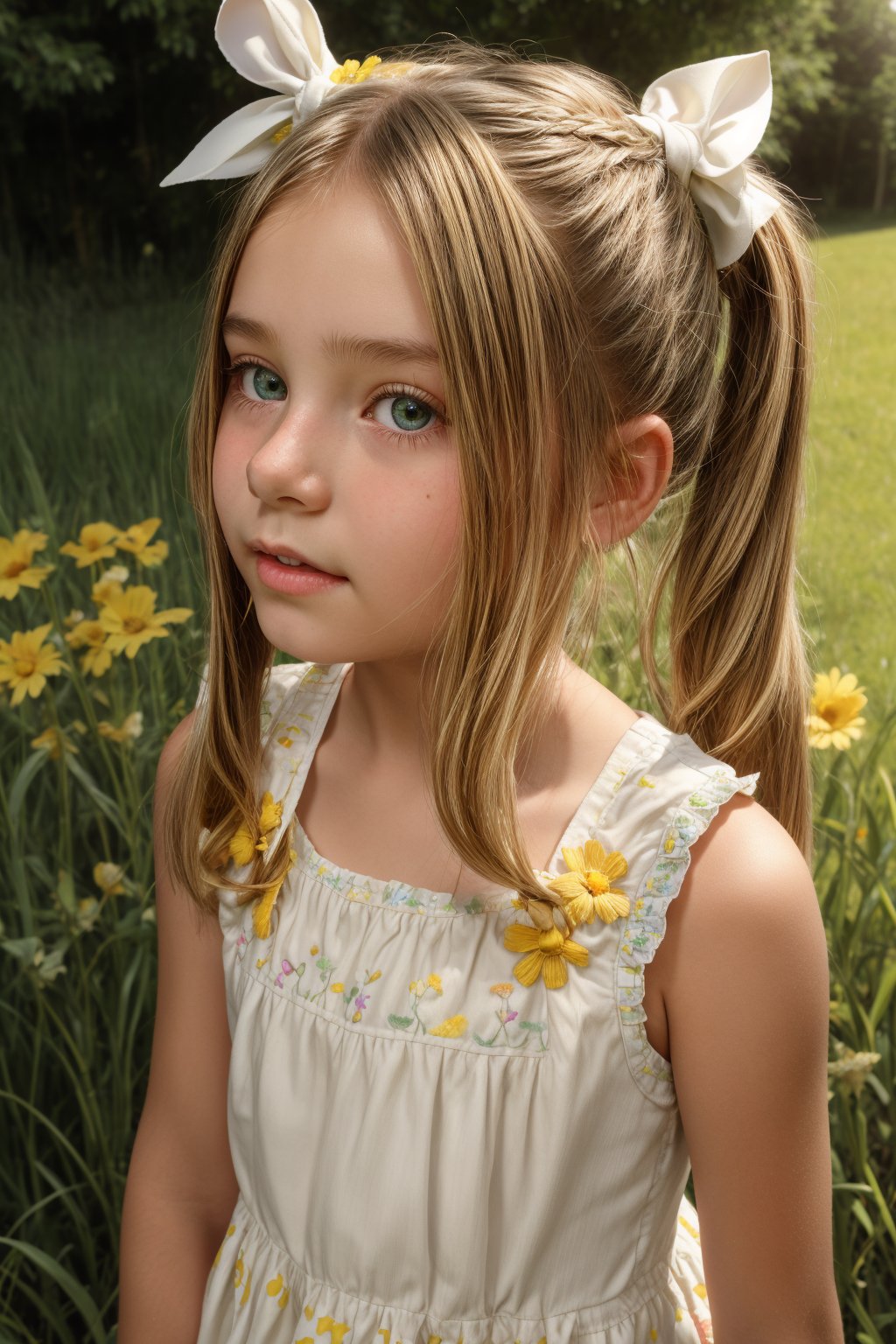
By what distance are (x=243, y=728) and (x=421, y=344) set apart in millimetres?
392

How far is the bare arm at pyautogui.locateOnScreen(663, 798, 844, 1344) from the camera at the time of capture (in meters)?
0.81

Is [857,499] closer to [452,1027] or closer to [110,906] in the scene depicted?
[110,906]

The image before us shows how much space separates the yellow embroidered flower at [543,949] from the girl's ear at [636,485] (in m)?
0.26

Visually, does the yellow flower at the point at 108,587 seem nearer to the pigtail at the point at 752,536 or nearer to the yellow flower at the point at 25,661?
the yellow flower at the point at 25,661

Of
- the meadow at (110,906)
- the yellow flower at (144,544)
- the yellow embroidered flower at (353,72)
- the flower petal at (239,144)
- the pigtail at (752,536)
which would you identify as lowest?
the meadow at (110,906)

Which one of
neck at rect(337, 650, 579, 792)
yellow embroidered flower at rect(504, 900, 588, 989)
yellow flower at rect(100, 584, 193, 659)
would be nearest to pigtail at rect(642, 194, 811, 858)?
neck at rect(337, 650, 579, 792)

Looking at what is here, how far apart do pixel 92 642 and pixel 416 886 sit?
0.59 m

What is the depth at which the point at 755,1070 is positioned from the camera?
81 cm

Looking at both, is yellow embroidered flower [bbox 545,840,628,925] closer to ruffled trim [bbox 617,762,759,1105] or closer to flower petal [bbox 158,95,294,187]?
ruffled trim [bbox 617,762,759,1105]

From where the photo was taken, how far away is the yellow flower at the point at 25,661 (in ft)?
4.26

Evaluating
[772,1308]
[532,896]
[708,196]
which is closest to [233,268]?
[708,196]

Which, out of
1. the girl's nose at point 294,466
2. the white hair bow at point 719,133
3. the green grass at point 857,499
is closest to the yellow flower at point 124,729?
the girl's nose at point 294,466

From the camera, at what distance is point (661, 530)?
3.63 ft

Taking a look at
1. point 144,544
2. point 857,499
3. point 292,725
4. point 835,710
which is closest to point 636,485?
point 292,725
